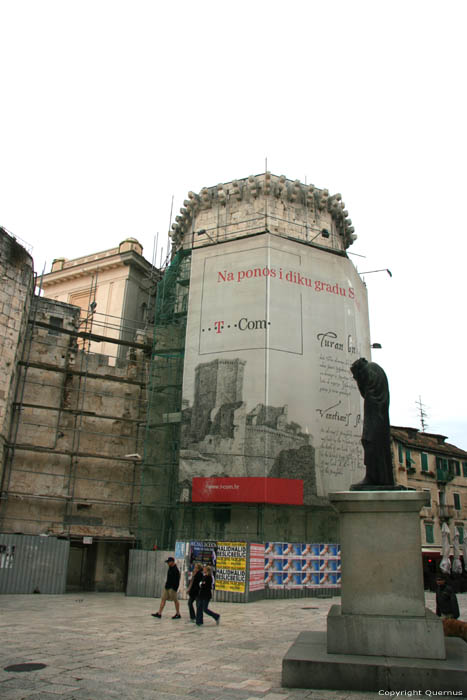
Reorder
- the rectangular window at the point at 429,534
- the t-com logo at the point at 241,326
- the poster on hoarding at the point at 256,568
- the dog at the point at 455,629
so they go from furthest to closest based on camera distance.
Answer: the rectangular window at the point at 429,534 < the t-com logo at the point at 241,326 < the poster on hoarding at the point at 256,568 < the dog at the point at 455,629

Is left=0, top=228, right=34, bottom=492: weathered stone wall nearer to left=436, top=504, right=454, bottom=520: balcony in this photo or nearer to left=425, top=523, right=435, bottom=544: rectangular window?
left=425, top=523, right=435, bottom=544: rectangular window

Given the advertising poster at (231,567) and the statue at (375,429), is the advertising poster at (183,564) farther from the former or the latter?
the statue at (375,429)

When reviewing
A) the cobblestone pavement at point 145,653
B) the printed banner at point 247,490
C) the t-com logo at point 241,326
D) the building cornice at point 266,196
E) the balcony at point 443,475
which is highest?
the building cornice at point 266,196

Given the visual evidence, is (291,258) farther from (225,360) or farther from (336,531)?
(336,531)

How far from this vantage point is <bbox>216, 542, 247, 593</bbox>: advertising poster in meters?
15.0

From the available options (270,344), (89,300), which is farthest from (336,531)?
(89,300)

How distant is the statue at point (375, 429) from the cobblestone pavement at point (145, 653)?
2545mm

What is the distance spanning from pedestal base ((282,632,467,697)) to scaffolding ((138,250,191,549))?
1403 centimetres

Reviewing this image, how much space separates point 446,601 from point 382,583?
126 inches

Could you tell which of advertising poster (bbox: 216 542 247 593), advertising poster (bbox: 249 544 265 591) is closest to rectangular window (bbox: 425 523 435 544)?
advertising poster (bbox: 249 544 265 591)

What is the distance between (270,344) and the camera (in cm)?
1956

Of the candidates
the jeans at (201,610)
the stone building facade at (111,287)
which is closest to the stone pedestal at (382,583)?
the jeans at (201,610)

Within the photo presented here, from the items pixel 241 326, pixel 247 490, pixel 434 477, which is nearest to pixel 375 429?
pixel 247 490

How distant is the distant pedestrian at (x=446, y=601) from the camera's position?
8.59m
